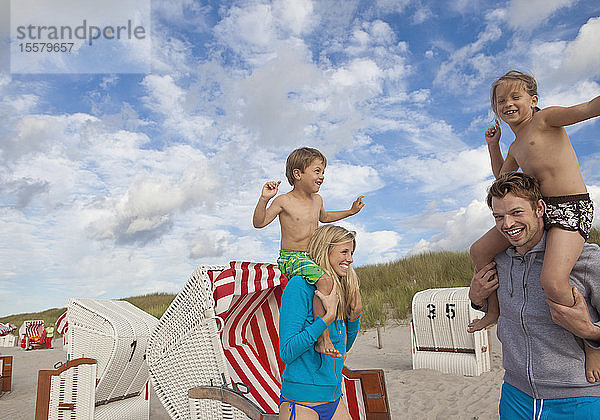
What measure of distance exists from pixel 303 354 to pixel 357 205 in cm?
237

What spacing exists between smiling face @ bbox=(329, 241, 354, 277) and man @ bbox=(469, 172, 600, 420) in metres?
0.82

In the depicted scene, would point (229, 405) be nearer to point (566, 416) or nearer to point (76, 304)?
point (566, 416)

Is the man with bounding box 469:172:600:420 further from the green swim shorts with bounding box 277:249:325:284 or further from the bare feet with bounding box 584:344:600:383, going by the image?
the green swim shorts with bounding box 277:249:325:284

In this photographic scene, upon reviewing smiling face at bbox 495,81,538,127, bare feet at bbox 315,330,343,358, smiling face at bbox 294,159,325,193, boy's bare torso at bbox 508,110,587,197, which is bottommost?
bare feet at bbox 315,330,343,358

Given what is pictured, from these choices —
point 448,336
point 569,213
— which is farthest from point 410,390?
point 569,213

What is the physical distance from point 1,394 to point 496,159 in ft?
30.0

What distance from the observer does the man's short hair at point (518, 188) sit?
2.16m

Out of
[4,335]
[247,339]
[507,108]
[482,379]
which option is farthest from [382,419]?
[4,335]

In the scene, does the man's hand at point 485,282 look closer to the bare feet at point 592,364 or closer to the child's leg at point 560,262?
the child's leg at point 560,262

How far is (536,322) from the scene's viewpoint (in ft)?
6.93

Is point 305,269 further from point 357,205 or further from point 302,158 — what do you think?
point 357,205

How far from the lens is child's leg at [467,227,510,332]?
2330mm

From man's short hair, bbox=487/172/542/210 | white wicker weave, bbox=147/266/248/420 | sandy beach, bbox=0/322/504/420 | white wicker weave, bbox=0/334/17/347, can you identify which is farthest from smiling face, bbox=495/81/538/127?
white wicker weave, bbox=0/334/17/347

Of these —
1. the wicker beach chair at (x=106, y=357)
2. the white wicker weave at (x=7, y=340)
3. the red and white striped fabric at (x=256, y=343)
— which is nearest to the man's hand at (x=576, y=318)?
the red and white striped fabric at (x=256, y=343)
